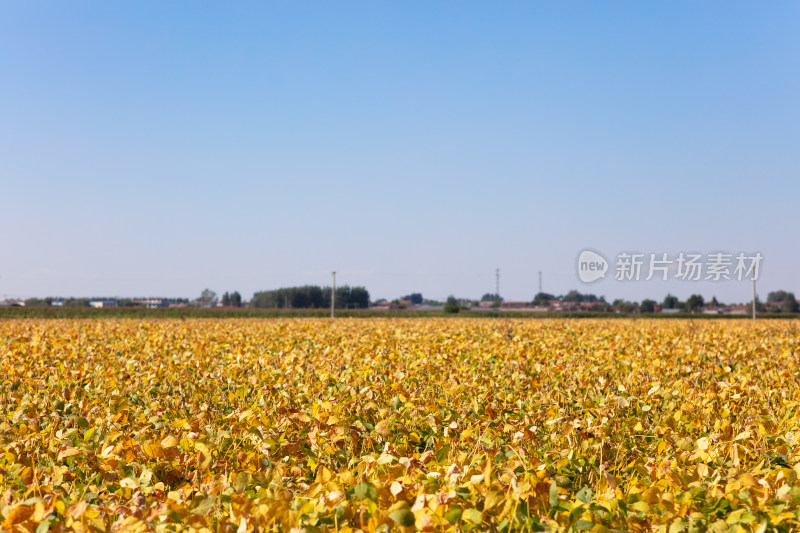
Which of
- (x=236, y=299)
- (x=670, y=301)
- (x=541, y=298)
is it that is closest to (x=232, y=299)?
(x=236, y=299)

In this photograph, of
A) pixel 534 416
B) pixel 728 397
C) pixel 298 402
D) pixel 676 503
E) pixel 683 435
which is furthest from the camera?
pixel 728 397

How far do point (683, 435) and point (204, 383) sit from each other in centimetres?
506

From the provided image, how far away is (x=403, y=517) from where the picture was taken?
279 centimetres

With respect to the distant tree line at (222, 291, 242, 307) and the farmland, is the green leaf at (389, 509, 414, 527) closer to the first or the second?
the farmland

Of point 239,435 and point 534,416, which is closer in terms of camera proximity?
point 239,435

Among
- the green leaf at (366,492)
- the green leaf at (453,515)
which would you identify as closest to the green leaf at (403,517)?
the green leaf at (453,515)

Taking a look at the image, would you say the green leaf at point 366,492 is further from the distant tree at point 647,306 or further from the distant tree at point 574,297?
the distant tree at point 574,297

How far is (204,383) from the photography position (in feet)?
24.7

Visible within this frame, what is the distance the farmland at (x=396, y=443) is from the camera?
119 inches

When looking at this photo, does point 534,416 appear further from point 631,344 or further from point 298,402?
point 631,344

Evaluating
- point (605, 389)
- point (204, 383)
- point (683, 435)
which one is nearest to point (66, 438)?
point (204, 383)

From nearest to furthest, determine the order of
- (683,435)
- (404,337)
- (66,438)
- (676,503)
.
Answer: (676,503) → (66,438) → (683,435) → (404,337)

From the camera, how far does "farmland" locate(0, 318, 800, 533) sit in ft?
9.88

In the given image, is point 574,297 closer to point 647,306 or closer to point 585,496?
point 647,306
